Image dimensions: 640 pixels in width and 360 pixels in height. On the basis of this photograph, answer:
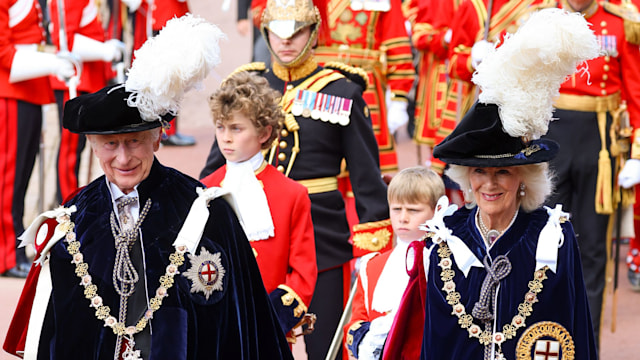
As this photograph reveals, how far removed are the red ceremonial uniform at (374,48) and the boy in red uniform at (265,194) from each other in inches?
106

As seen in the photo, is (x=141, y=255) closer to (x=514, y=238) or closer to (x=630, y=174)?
(x=514, y=238)

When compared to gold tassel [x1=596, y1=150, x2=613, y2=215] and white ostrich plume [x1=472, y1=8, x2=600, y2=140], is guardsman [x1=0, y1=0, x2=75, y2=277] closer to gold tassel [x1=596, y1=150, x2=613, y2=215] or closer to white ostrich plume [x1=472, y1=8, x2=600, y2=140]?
gold tassel [x1=596, y1=150, x2=613, y2=215]

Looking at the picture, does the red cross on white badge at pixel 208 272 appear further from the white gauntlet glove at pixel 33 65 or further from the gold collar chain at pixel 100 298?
the white gauntlet glove at pixel 33 65

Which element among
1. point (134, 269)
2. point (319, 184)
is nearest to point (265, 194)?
point (319, 184)

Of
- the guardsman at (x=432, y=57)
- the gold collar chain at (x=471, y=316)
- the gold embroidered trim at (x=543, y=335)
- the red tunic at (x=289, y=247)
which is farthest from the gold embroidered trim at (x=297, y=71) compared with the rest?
the guardsman at (x=432, y=57)

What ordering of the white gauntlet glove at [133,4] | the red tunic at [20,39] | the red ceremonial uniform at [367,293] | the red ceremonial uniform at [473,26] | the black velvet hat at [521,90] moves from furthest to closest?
the white gauntlet glove at [133,4] → the red tunic at [20,39] → the red ceremonial uniform at [473,26] → the red ceremonial uniform at [367,293] → the black velvet hat at [521,90]

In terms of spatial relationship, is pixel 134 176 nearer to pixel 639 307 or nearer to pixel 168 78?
pixel 168 78

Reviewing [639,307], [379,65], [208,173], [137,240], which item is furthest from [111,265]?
[639,307]

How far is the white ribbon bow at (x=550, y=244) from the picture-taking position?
3.71 m

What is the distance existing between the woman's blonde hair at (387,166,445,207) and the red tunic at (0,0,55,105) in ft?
12.0

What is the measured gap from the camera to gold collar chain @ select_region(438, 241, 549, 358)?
12.3 feet

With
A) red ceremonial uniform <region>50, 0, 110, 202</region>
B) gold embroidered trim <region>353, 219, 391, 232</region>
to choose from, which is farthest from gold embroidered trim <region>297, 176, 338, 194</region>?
red ceremonial uniform <region>50, 0, 110, 202</region>

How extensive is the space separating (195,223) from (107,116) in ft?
1.43

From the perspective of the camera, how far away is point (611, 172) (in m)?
6.20
